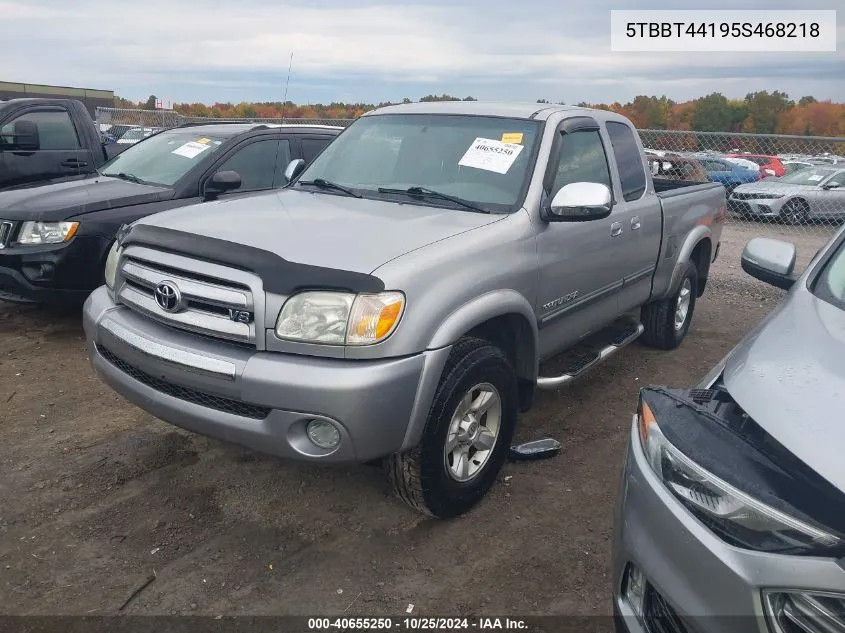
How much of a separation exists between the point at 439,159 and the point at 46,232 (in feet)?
10.8

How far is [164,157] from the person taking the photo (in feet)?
20.7

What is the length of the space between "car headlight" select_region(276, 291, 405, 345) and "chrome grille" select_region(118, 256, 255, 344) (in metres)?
0.17

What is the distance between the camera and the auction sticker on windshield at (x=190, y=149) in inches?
241

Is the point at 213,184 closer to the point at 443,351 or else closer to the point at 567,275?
the point at 567,275

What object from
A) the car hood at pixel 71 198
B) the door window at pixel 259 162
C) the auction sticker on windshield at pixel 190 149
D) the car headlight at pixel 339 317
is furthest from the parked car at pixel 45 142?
the car headlight at pixel 339 317

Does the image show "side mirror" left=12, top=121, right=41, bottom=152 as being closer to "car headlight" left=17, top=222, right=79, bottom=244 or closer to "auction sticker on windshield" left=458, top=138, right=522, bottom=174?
"car headlight" left=17, top=222, right=79, bottom=244

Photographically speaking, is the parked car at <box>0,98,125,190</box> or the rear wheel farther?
the rear wheel

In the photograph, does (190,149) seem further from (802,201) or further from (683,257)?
(802,201)

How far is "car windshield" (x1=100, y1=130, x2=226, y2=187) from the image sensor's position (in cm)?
604

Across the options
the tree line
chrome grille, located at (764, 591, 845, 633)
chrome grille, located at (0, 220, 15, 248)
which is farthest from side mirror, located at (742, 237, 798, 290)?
the tree line

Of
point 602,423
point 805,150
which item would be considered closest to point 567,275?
point 602,423

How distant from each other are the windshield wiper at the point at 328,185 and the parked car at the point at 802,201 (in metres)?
13.0

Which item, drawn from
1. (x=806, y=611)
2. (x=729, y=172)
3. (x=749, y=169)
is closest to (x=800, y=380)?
(x=806, y=611)

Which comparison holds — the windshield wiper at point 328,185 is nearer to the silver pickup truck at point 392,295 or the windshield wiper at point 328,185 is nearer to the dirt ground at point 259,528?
the silver pickup truck at point 392,295
